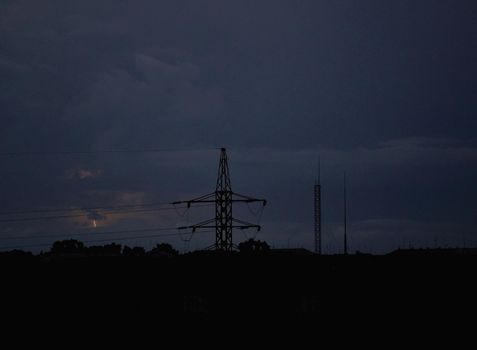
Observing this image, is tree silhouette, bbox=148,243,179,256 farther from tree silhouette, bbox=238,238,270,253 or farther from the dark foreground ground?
the dark foreground ground

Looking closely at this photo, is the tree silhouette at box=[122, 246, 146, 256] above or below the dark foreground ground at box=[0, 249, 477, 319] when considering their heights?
above

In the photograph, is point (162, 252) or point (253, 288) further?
point (162, 252)

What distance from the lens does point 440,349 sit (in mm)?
31234

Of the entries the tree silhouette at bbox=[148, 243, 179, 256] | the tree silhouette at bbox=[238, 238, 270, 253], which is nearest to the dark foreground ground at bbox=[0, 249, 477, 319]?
the tree silhouette at bbox=[238, 238, 270, 253]

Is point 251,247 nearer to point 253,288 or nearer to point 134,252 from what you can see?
A: point 134,252

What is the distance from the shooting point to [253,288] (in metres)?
34.4

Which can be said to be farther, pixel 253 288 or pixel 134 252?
pixel 134 252

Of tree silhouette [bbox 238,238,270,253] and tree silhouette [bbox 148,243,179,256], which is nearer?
tree silhouette [bbox 238,238,270,253]

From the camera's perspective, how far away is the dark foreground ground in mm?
33625

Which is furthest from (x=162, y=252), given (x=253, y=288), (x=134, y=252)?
(x=253, y=288)

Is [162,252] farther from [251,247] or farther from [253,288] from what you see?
[253,288]

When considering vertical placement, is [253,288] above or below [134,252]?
below

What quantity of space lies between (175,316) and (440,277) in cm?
1559

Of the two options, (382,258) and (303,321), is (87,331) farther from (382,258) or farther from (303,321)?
(382,258)
